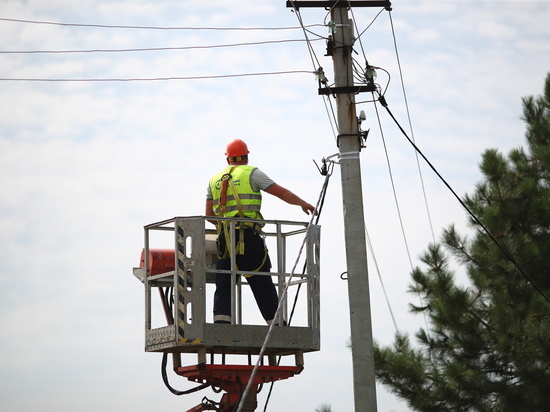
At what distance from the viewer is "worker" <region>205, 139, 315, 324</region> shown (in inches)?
480

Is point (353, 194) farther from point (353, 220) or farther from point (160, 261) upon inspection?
point (160, 261)

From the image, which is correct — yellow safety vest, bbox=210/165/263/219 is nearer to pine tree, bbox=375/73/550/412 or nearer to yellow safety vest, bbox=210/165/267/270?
yellow safety vest, bbox=210/165/267/270

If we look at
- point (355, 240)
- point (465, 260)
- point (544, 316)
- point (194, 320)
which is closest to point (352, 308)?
point (355, 240)

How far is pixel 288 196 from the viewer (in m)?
12.4

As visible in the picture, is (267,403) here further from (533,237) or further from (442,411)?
(533,237)

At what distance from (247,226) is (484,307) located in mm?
7162

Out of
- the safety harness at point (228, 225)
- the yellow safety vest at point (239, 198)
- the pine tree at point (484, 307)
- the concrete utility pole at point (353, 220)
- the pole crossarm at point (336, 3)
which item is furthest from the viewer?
the pine tree at point (484, 307)

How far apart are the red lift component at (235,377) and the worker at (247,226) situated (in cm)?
68

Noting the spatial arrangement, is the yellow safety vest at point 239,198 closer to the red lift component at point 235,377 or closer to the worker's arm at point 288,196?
the worker's arm at point 288,196

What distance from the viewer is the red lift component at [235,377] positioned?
40.4 feet

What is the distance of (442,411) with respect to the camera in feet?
58.9

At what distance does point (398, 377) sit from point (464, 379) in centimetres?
108

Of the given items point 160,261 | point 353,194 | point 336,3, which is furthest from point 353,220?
point 336,3

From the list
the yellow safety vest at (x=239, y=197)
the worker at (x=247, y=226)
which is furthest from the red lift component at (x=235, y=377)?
the yellow safety vest at (x=239, y=197)
